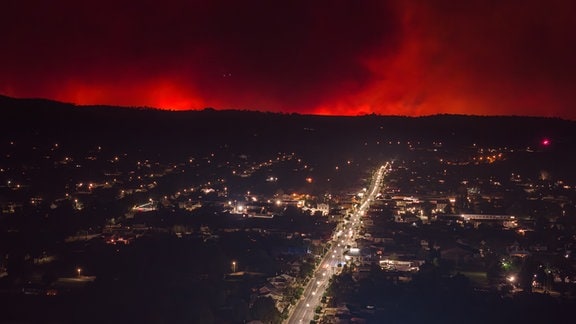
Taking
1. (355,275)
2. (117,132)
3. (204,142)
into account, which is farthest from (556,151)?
(355,275)

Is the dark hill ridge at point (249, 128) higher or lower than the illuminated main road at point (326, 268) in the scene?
higher

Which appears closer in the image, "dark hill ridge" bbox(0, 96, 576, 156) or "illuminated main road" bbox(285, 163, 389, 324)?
"illuminated main road" bbox(285, 163, 389, 324)

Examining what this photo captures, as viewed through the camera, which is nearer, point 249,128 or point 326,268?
point 326,268

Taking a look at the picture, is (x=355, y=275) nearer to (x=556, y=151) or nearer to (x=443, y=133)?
(x=556, y=151)

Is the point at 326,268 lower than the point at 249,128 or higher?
lower

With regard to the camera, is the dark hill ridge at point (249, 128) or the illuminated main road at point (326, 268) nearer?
the illuminated main road at point (326, 268)
